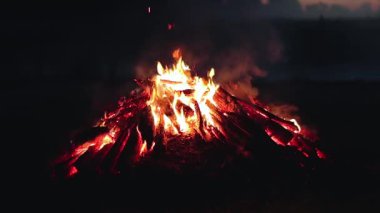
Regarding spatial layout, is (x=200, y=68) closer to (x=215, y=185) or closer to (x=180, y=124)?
(x=180, y=124)

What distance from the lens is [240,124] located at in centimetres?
564

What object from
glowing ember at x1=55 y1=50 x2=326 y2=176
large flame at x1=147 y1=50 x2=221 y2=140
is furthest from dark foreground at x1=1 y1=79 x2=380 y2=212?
large flame at x1=147 y1=50 x2=221 y2=140

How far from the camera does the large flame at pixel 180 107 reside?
5.69 meters

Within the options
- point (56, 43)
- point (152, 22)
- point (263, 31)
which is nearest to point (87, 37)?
point (56, 43)

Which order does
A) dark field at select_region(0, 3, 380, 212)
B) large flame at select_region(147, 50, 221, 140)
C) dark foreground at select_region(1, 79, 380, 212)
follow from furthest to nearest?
large flame at select_region(147, 50, 221, 140) → dark field at select_region(0, 3, 380, 212) → dark foreground at select_region(1, 79, 380, 212)

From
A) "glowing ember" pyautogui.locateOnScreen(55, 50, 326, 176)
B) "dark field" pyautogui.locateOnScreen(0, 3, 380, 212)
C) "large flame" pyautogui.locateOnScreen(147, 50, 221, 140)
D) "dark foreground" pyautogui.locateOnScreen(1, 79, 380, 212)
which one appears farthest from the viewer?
"large flame" pyautogui.locateOnScreen(147, 50, 221, 140)

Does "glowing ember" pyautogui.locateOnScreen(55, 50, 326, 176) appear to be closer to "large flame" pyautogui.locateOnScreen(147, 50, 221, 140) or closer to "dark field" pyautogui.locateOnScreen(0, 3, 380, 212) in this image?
"large flame" pyautogui.locateOnScreen(147, 50, 221, 140)

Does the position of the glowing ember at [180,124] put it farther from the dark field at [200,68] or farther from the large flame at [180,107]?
the dark field at [200,68]

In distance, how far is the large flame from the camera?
5.69 metres

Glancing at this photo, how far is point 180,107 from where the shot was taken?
574cm

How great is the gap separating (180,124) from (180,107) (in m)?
0.22

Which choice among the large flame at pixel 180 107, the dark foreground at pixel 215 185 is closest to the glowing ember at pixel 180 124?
the large flame at pixel 180 107

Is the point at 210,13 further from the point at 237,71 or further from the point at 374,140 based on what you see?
the point at 374,140

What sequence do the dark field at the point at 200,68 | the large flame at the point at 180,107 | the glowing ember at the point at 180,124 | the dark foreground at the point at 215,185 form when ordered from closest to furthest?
the dark foreground at the point at 215,185 → the dark field at the point at 200,68 → the glowing ember at the point at 180,124 → the large flame at the point at 180,107
